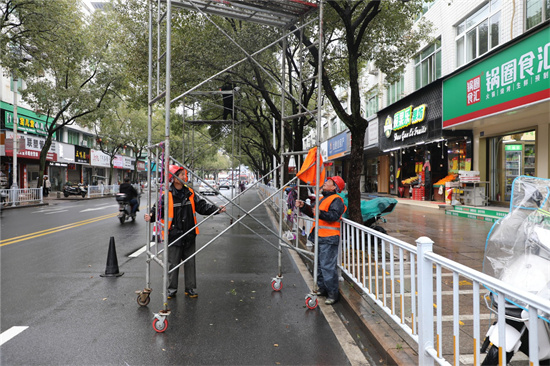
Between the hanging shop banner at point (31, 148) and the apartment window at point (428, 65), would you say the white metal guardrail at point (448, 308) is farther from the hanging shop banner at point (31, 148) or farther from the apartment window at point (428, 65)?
the hanging shop banner at point (31, 148)

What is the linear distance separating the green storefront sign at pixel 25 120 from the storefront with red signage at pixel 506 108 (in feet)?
83.8

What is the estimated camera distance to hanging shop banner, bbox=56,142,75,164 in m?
33.3

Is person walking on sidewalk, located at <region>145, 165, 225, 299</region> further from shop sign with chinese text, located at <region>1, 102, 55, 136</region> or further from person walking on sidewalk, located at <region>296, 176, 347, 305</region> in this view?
shop sign with chinese text, located at <region>1, 102, 55, 136</region>

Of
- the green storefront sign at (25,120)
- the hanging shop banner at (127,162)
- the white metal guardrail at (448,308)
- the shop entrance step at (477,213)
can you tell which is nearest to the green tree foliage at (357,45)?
the white metal guardrail at (448,308)

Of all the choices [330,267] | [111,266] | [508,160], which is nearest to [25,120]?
[111,266]

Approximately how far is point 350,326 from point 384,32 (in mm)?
10047

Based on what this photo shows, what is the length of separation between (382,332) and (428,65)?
17419mm

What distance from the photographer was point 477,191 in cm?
1391

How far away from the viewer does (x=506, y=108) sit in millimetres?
10914

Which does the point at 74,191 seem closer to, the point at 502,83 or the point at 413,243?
the point at 413,243

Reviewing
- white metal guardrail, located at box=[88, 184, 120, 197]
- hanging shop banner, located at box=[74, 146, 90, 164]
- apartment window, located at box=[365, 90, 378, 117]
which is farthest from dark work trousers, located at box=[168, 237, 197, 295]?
hanging shop banner, located at box=[74, 146, 90, 164]

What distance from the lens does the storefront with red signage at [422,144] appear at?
15.5 metres

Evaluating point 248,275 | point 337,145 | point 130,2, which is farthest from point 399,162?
point 248,275

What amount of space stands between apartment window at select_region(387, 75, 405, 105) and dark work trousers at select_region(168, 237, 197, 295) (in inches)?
730
